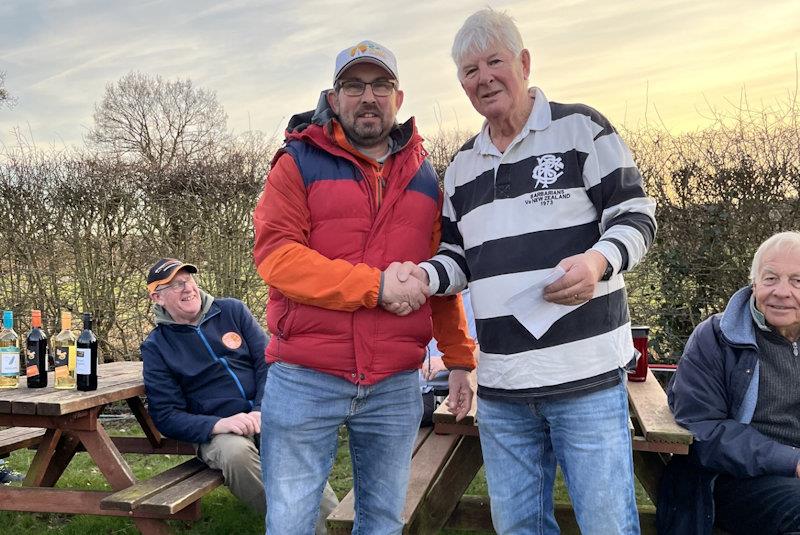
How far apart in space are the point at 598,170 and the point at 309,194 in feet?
2.97

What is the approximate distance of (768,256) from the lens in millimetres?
2820

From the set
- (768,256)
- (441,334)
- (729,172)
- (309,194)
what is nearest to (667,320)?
(729,172)

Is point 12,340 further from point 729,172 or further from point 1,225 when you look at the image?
point 729,172

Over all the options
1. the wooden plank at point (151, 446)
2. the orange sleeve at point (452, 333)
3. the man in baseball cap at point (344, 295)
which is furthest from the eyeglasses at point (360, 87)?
the wooden plank at point (151, 446)

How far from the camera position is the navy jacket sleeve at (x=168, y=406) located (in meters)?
3.73

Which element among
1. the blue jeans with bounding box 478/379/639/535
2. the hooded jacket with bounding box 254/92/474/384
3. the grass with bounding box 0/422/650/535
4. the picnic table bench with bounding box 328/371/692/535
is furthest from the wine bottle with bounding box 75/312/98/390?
the blue jeans with bounding box 478/379/639/535

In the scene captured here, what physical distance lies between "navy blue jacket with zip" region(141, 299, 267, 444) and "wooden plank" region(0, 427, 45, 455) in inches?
46.5

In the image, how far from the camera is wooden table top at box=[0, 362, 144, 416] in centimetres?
349

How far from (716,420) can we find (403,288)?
1.48 meters

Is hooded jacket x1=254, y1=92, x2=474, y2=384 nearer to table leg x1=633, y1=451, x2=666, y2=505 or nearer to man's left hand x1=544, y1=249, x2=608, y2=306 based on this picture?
man's left hand x1=544, y1=249, x2=608, y2=306

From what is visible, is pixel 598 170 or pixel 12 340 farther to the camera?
pixel 12 340

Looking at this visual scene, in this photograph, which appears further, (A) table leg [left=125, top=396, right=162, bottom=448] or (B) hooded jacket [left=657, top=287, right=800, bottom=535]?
(A) table leg [left=125, top=396, right=162, bottom=448]

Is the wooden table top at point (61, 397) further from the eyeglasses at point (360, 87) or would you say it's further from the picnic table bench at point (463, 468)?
the eyeglasses at point (360, 87)

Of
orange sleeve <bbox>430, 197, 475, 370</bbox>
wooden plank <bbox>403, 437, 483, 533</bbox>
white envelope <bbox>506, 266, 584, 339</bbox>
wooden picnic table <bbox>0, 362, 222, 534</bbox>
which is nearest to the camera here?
white envelope <bbox>506, 266, 584, 339</bbox>
